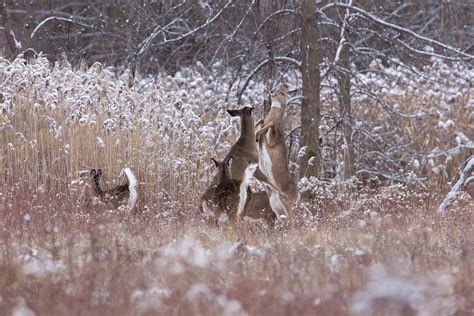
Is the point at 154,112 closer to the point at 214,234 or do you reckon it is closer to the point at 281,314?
the point at 214,234

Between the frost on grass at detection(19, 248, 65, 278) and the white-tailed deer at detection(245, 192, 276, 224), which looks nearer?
the frost on grass at detection(19, 248, 65, 278)

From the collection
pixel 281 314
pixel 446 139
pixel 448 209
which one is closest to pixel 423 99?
pixel 446 139

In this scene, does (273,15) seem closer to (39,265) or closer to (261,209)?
(261,209)

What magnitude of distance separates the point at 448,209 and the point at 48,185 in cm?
499

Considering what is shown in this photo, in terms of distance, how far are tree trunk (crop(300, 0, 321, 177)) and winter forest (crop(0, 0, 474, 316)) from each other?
0.02m

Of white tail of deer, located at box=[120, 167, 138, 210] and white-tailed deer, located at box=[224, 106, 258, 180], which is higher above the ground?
white-tailed deer, located at box=[224, 106, 258, 180]

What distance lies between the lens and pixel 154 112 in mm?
14172

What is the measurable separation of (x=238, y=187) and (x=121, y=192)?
1.93 m

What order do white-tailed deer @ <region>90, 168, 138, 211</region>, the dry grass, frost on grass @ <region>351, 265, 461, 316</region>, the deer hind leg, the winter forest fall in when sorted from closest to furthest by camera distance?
frost on grass @ <region>351, 265, 461, 316</region>
the dry grass
the winter forest
the deer hind leg
white-tailed deer @ <region>90, 168, 138, 211</region>

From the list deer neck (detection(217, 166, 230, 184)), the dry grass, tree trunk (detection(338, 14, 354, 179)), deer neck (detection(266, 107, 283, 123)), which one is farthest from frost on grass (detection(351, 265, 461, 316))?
tree trunk (detection(338, 14, 354, 179))

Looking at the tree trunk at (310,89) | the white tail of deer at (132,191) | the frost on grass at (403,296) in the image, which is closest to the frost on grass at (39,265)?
the frost on grass at (403,296)

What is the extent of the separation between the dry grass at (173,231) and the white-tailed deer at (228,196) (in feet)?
0.70

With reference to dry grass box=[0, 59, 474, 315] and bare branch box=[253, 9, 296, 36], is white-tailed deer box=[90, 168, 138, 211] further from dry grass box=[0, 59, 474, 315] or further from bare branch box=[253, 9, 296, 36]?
bare branch box=[253, 9, 296, 36]

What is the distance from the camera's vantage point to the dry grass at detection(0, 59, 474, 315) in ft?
22.1
